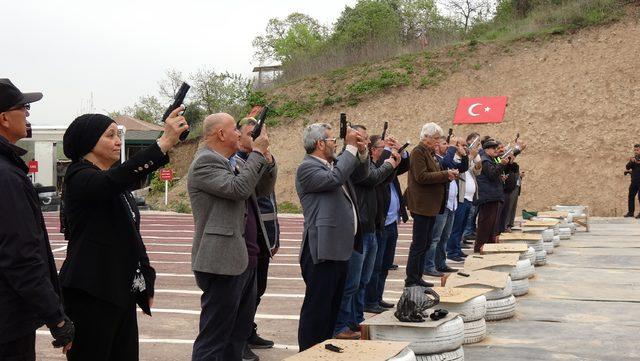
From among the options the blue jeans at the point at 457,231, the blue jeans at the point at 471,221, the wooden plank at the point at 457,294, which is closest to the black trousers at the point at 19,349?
the wooden plank at the point at 457,294

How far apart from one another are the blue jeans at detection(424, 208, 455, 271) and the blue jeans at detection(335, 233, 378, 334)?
3084 mm

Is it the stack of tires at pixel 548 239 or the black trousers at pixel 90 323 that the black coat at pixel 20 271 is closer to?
the black trousers at pixel 90 323

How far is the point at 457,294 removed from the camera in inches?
290

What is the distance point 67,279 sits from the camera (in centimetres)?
411

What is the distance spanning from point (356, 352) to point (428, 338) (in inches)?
44.3

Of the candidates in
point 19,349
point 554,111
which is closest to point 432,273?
point 19,349

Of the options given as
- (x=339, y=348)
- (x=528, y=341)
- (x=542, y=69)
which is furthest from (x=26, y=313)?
(x=542, y=69)

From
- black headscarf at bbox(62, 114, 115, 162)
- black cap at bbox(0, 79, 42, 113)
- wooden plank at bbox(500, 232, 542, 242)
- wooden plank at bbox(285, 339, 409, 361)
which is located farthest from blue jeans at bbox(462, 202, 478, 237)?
black cap at bbox(0, 79, 42, 113)

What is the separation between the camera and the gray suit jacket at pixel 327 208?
6211 millimetres

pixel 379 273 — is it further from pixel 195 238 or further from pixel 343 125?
pixel 195 238

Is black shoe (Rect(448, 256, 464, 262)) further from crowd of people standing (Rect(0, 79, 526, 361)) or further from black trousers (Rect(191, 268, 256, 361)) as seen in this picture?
black trousers (Rect(191, 268, 256, 361))

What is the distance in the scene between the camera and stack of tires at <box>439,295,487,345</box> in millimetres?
7086

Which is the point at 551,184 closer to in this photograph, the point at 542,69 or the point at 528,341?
the point at 542,69

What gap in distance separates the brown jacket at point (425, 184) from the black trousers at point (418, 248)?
0.12 meters
